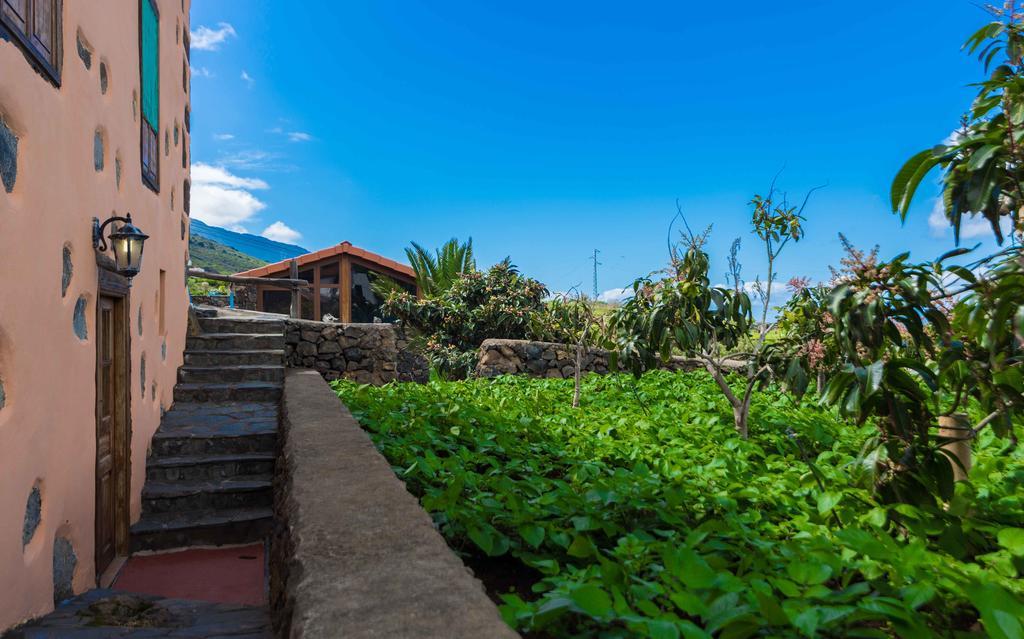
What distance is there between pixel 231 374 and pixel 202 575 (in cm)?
288

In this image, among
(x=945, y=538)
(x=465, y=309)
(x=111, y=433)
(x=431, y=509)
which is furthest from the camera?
(x=465, y=309)

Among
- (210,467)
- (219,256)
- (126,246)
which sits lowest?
(210,467)

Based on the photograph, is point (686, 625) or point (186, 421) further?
point (186, 421)

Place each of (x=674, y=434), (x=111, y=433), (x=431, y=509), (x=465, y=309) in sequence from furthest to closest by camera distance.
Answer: (x=465, y=309)
(x=674, y=434)
(x=111, y=433)
(x=431, y=509)

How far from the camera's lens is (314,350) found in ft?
25.9

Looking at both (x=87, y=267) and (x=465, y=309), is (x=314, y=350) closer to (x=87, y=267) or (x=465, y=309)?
(x=465, y=309)

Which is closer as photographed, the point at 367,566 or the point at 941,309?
the point at 367,566

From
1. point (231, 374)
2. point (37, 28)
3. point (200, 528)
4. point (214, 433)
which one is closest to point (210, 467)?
point (214, 433)

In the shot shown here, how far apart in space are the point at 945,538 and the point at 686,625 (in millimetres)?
1439

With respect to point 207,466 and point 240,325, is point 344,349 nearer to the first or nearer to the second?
point 240,325

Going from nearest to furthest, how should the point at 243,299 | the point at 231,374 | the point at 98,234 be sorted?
Answer: the point at 98,234 → the point at 231,374 → the point at 243,299

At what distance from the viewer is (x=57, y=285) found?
2.54 metres

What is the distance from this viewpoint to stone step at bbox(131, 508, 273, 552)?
13.0 feet

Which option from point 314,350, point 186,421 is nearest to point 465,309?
point 314,350
